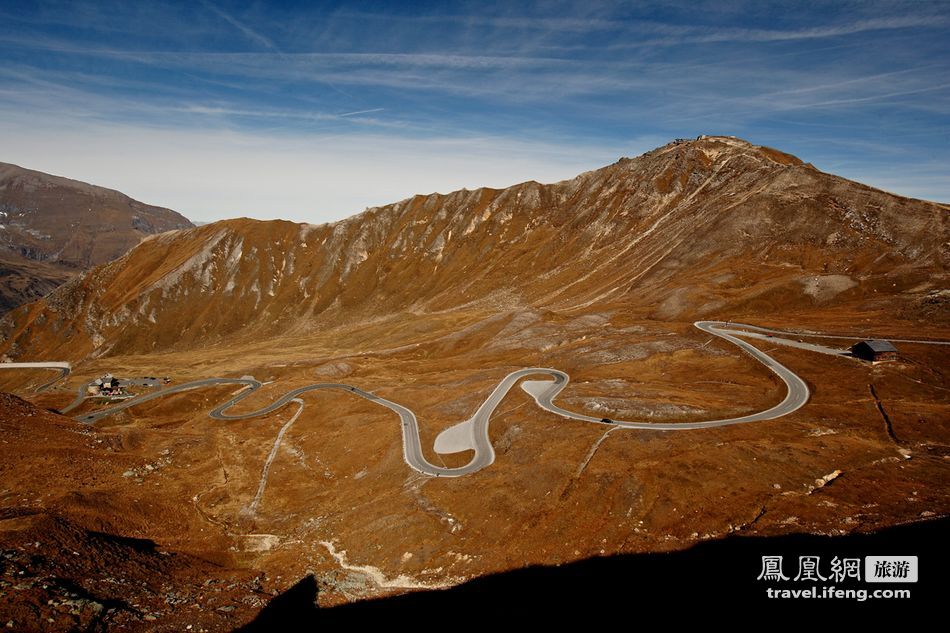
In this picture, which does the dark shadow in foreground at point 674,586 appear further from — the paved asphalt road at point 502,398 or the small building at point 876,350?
the small building at point 876,350

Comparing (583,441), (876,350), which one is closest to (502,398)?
(583,441)

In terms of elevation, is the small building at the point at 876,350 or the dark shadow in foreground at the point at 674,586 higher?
the small building at the point at 876,350

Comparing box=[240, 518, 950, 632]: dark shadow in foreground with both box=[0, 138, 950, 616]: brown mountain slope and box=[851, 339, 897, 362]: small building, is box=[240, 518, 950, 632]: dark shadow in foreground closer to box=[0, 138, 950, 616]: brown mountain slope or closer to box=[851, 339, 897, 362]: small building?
box=[0, 138, 950, 616]: brown mountain slope

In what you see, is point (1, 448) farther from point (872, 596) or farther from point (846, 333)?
point (846, 333)

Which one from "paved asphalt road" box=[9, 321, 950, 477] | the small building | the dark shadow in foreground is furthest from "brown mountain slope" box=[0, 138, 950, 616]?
the dark shadow in foreground

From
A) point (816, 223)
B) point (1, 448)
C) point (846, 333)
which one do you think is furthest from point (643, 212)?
point (1, 448)

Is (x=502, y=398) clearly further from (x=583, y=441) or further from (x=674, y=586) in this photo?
(x=674, y=586)

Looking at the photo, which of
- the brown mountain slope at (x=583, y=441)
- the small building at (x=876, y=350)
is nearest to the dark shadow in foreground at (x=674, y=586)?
the brown mountain slope at (x=583, y=441)

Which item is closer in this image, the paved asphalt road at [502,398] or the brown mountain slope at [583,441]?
the brown mountain slope at [583,441]
